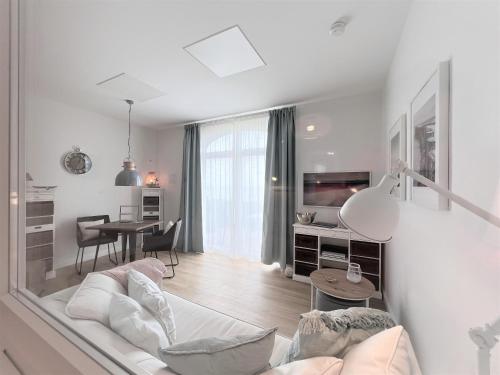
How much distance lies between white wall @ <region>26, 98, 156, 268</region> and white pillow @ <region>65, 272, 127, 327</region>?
30cm

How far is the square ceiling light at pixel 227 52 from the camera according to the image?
153 centimetres

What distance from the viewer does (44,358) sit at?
1.68 ft

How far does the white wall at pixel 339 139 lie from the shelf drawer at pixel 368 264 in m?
0.55

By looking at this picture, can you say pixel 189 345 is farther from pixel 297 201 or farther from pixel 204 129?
pixel 204 129

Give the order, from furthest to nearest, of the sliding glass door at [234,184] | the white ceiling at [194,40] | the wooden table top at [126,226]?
the sliding glass door at [234,184], the wooden table top at [126,226], the white ceiling at [194,40]

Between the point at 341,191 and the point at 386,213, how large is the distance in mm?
2353

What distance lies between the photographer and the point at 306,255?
262cm

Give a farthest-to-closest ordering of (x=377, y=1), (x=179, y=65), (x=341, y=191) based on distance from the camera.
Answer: (x=341, y=191) → (x=179, y=65) → (x=377, y=1)

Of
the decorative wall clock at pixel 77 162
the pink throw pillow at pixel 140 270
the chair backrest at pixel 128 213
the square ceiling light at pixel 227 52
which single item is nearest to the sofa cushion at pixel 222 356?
the pink throw pillow at pixel 140 270

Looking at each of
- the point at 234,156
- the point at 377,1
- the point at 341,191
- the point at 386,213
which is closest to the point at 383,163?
the point at 341,191

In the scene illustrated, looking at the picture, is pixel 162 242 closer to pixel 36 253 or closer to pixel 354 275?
pixel 36 253

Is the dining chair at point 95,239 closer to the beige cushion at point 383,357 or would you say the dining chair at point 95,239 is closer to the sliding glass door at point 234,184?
the sliding glass door at point 234,184

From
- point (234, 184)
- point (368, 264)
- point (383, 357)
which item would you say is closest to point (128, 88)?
point (234, 184)

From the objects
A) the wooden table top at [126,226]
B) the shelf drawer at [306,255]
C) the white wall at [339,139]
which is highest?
the white wall at [339,139]
